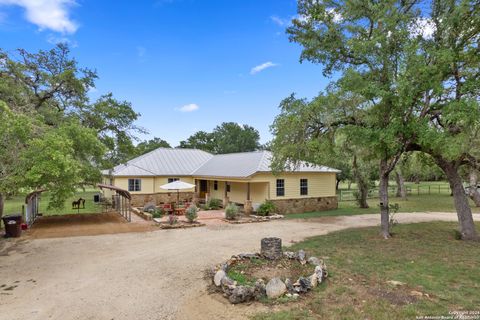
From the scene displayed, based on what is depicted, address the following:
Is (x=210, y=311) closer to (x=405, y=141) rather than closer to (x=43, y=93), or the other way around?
(x=405, y=141)

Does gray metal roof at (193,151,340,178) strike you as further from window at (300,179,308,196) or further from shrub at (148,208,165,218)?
shrub at (148,208,165,218)

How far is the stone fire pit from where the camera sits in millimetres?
6367

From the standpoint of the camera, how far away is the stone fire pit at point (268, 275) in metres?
6.37

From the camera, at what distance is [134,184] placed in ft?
80.0

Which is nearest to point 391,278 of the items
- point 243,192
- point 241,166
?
point 243,192

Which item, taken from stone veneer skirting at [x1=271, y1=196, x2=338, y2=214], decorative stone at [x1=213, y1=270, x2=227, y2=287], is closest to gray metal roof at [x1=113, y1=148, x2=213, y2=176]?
stone veneer skirting at [x1=271, y1=196, x2=338, y2=214]

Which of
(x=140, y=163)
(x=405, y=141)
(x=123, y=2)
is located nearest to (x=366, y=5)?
(x=405, y=141)

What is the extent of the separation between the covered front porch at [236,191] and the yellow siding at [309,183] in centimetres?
49

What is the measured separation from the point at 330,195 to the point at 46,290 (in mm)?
19163

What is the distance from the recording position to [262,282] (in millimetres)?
6754

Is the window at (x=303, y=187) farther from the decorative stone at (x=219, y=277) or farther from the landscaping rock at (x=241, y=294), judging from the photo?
the landscaping rock at (x=241, y=294)

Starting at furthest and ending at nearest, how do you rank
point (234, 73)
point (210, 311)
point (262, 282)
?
point (234, 73)
point (262, 282)
point (210, 311)

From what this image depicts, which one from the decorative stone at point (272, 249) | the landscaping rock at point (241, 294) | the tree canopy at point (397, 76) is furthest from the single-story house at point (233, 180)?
the landscaping rock at point (241, 294)

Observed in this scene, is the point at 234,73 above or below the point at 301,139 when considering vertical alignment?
above
